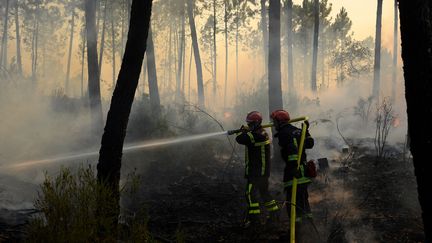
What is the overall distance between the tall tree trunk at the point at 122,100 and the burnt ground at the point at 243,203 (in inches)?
41.8

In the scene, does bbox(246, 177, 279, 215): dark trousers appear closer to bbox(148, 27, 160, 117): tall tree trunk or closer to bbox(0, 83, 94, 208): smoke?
bbox(0, 83, 94, 208): smoke

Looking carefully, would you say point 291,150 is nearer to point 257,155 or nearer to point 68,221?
point 257,155

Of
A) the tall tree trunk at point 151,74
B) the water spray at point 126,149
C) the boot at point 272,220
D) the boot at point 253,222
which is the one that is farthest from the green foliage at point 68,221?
the tall tree trunk at point 151,74

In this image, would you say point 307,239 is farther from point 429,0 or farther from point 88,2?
point 88,2

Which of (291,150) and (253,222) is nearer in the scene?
(291,150)

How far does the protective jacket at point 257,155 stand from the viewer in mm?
6367

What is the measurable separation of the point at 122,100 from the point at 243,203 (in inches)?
137

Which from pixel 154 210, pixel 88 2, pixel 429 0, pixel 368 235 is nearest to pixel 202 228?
pixel 154 210

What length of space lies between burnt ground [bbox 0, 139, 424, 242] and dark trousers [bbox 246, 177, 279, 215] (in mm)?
293

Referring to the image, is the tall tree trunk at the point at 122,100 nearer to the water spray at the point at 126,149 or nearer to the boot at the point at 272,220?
the boot at the point at 272,220

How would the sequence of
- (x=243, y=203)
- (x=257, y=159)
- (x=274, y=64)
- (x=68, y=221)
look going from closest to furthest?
(x=68, y=221), (x=257, y=159), (x=243, y=203), (x=274, y=64)

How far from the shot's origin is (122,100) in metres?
5.12

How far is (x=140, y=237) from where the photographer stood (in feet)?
12.4

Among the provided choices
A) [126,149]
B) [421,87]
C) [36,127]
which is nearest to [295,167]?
[421,87]
